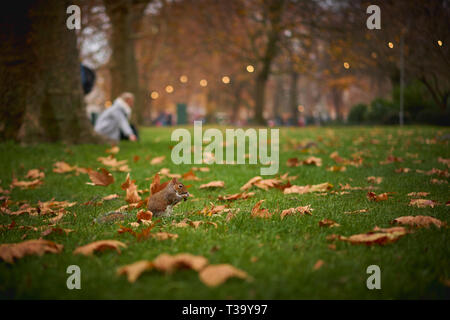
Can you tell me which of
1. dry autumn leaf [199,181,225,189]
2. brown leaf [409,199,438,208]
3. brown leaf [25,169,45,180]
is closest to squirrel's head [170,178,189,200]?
dry autumn leaf [199,181,225,189]

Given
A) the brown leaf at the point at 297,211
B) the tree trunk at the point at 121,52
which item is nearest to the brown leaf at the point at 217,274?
the brown leaf at the point at 297,211

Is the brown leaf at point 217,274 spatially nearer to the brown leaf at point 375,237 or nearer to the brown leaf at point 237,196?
the brown leaf at point 375,237

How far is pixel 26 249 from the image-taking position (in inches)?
75.7

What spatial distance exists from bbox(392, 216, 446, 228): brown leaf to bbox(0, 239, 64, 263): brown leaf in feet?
6.82

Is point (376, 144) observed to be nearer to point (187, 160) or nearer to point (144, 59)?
point (187, 160)

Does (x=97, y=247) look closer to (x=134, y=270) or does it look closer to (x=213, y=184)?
(x=134, y=270)

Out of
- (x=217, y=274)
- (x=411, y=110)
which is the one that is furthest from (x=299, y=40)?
(x=217, y=274)

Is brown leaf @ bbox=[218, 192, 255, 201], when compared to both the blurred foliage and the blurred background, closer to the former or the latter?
the blurred background

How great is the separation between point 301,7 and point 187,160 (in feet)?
37.4

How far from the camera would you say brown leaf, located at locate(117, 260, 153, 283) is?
153 cm

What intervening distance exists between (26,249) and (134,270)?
0.75 metres

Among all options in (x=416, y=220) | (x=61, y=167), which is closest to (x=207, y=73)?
(x=61, y=167)

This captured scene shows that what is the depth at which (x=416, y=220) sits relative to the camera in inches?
92.4

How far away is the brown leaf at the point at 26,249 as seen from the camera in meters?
1.84
